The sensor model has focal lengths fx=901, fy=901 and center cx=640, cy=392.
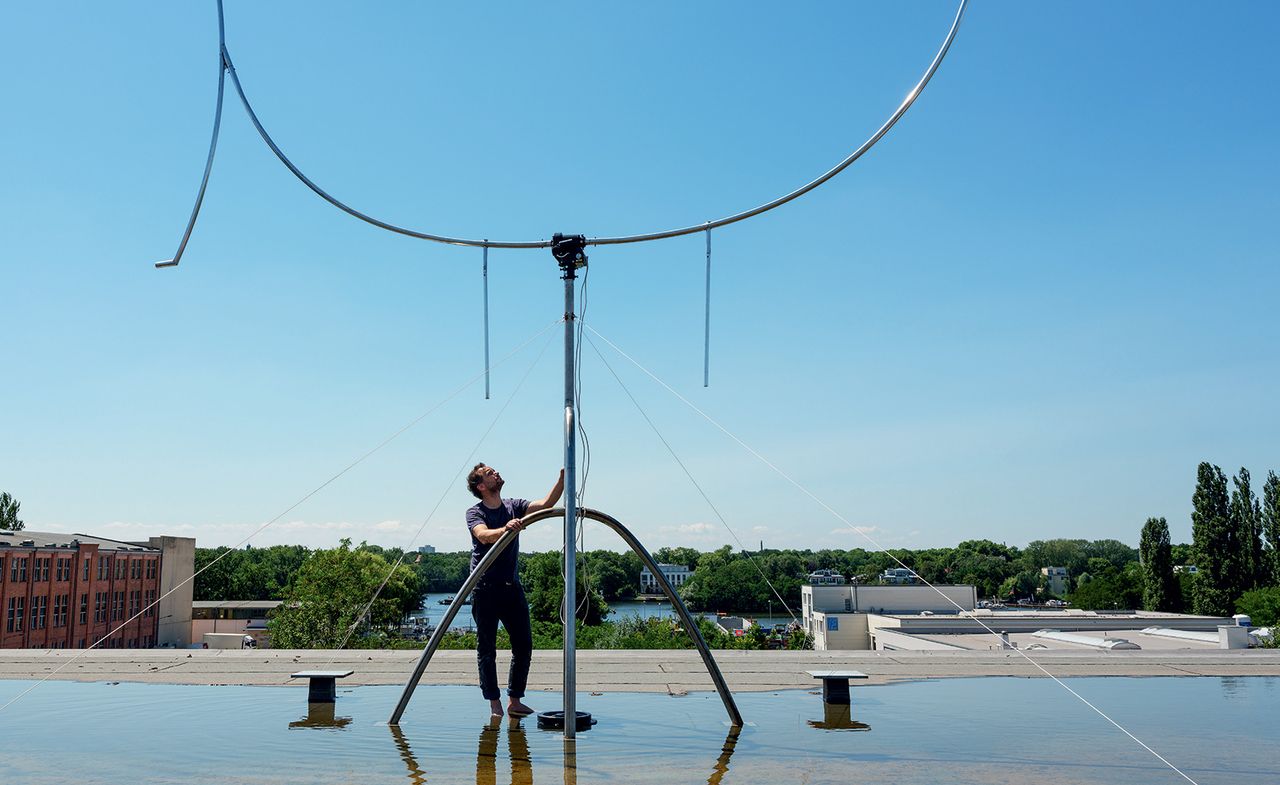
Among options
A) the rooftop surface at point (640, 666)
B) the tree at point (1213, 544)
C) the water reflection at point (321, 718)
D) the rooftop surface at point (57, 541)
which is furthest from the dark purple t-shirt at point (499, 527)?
the tree at point (1213, 544)

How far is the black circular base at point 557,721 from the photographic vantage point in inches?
277

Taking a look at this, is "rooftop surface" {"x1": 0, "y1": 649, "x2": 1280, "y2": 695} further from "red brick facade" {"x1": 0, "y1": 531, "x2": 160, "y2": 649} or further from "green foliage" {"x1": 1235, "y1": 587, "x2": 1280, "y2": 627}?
"green foliage" {"x1": 1235, "y1": 587, "x2": 1280, "y2": 627}

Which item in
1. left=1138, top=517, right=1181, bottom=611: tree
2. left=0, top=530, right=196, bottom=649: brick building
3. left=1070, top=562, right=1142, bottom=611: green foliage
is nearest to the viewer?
left=0, top=530, right=196, bottom=649: brick building

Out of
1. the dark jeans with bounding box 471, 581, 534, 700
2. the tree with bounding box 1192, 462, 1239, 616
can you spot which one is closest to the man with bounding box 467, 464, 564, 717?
the dark jeans with bounding box 471, 581, 534, 700

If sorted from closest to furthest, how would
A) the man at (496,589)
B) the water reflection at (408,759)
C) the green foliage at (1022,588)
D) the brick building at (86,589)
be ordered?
1. the water reflection at (408,759)
2. the man at (496,589)
3. the brick building at (86,589)
4. the green foliage at (1022,588)

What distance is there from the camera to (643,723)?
7375 mm

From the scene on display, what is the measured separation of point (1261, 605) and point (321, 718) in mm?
68699

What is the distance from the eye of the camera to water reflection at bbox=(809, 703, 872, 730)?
7125 mm

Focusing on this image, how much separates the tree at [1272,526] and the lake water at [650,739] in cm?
6913

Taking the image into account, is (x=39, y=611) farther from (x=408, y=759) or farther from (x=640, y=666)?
(x=408, y=759)

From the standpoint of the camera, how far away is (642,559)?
729cm

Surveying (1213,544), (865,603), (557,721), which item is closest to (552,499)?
(557,721)

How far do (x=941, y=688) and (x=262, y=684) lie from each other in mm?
7293

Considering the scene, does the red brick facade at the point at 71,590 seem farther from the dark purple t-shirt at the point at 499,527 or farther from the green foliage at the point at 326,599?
the dark purple t-shirt at the point at 499,527
